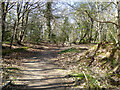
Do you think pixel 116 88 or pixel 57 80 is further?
pixel 57 80

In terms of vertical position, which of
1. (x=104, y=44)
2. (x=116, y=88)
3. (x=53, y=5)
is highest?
(x=53, y=5)

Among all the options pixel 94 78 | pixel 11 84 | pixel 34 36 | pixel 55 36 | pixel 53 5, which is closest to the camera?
pixel 11 84

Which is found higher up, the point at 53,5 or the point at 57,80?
the point at 53,5

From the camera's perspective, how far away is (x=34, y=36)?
21.2 m

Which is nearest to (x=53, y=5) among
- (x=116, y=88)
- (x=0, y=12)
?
(x=0, y=12)

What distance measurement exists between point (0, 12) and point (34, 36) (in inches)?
435

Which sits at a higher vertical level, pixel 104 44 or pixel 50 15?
pixel 50 15

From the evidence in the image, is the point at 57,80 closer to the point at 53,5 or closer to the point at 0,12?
the point at 0,12

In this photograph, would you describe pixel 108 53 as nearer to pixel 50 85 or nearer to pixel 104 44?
pixel 104 44

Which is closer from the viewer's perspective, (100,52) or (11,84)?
(11,84)

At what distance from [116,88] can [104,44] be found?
4136 millimetres

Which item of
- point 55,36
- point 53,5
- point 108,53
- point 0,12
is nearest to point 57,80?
point 108,53

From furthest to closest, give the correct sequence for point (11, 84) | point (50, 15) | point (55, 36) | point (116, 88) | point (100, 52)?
1. point (55, 36)
2. point (50, 15)
3. point (100, 52)
4. point (116, 88)
5. point (11, 84)

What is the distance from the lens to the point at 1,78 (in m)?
5.75
